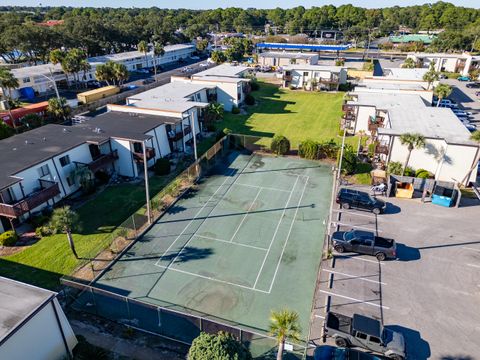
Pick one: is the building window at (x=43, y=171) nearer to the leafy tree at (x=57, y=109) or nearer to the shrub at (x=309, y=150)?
the leafy tree at (x=57, y=109)

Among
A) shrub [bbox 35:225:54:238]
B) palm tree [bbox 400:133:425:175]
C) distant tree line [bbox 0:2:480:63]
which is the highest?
distant tree line [bbox 0:2:480:63]

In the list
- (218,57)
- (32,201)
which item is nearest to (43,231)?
(32,201)

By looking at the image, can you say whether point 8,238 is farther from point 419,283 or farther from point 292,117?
point 292,117

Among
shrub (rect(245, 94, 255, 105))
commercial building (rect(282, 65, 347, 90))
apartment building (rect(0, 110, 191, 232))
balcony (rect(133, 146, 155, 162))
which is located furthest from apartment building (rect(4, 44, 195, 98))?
commercial building (rect(282, 65, 347, 90))

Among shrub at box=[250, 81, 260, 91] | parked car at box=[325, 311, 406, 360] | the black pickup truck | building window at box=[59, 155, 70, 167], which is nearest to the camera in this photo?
parked car at box=[325, 311, 406, 360]

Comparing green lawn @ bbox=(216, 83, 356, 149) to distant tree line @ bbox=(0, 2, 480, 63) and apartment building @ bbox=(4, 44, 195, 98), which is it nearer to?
apartment building @ bbox=(4, 44, 195, 98)
